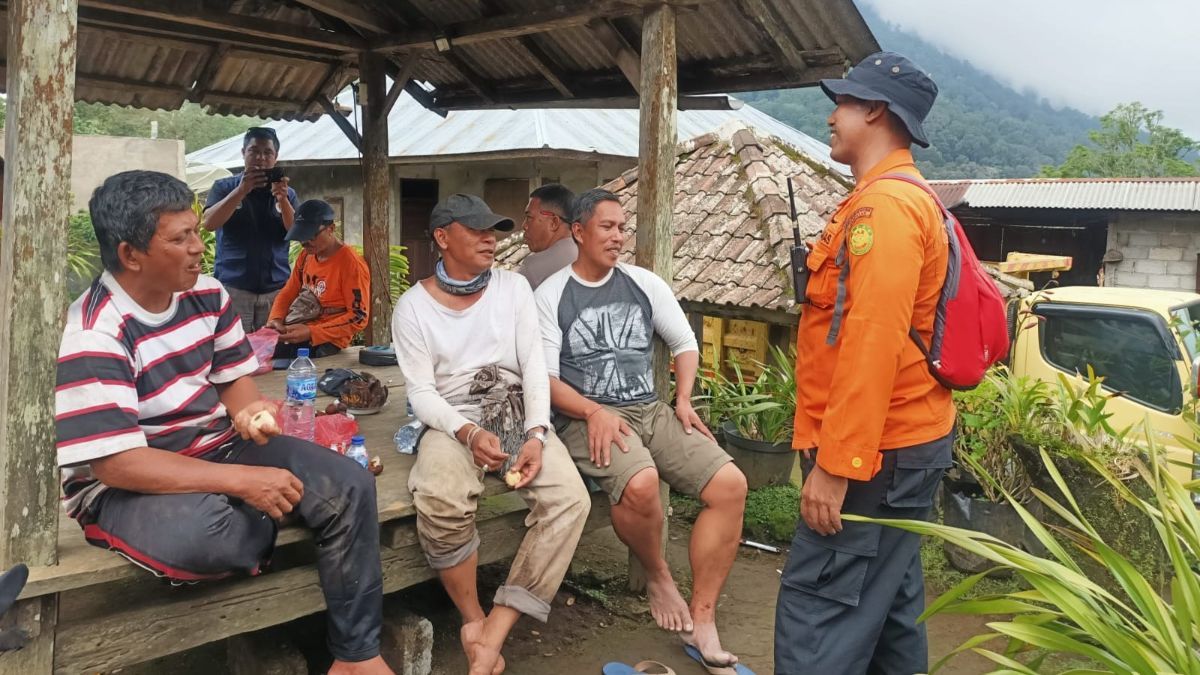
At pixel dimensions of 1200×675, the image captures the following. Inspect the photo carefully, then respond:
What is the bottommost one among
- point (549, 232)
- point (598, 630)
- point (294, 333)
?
point (598, 630)

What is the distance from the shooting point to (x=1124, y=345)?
19.0ft

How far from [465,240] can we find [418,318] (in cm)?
38

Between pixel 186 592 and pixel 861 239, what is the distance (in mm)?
2364

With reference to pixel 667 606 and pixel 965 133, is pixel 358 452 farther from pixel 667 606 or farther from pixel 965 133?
pixel 965 133

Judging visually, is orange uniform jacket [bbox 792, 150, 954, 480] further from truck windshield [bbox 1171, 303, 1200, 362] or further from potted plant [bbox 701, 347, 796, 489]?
truck windshield [bbox 1171, 303, 1200, 362]

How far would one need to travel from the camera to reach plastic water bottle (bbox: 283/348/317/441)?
3531 millimetres

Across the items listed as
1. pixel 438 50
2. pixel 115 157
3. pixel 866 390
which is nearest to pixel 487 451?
pixel 866 390

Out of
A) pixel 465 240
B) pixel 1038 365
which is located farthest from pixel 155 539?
pixel 1038 365

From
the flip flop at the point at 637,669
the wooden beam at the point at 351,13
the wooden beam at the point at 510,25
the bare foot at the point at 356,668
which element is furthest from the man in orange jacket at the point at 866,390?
the wooden beam at the point at 351,13

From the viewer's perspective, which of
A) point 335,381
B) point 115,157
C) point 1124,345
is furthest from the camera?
point 115,157

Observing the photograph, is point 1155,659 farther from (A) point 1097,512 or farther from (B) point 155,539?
(A) point 1097,512

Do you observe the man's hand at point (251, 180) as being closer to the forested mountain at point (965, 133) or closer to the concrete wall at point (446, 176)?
the concrete wall at point (446, 176)

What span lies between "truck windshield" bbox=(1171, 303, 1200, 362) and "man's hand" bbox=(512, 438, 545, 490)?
423 cm

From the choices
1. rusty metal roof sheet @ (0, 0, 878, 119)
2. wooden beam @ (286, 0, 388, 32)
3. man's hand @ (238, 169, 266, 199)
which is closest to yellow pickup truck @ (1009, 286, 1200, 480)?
rusty metal roof sheet @ (0, 0, 878, 119)
